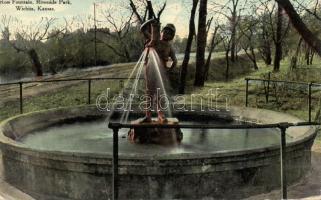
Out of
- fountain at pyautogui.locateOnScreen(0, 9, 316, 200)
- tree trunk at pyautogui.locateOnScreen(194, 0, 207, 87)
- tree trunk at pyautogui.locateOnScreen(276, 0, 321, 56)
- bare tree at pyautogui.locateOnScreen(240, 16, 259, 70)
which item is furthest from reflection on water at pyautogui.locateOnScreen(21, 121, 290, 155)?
tree trunk at pyautogui.locateOnScreen(194, 0, 207, 87)

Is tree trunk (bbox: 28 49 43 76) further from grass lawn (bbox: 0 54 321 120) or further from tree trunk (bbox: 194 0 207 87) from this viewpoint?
tree trunk (bbox: 194 0 207 87)

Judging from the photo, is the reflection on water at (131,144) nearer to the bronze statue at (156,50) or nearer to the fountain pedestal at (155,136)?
the fountain pedestal at (155,136)

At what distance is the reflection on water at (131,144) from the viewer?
26.3 feet

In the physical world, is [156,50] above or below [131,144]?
above

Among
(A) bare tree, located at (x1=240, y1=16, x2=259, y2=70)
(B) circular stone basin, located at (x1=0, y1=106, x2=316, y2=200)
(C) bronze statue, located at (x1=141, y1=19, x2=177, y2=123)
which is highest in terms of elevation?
(A) bare tree, located at (x1=240, y1=16, x2=259, y2=70)

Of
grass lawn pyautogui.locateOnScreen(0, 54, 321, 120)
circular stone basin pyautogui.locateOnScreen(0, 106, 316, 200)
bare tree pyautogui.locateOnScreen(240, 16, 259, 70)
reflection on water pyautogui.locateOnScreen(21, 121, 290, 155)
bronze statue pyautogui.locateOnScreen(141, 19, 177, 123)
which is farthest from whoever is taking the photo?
bare tree pyautogui.locateOnScreen(240, 16, 259, 70)

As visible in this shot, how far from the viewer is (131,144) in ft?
27.3

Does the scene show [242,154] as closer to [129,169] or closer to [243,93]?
[129,169]

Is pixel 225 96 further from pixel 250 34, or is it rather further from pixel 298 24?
pixel 250 34

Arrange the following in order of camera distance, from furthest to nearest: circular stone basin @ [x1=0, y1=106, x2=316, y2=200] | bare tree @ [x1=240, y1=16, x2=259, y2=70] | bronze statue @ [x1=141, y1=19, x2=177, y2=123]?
bare tree @ [x1=240, y1=16, x2=259, y2=70]
bronze statue @ [x1=141, y1=19, x2=177, y2=123]
circular stone basin @ [x1=0, y1=106, x2=316, y2=200]

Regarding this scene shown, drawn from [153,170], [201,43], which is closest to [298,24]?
[153,170]

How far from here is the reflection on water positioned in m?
8.01

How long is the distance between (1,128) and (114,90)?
13.2 metres

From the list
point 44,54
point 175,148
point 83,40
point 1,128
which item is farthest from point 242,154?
point 83,40
